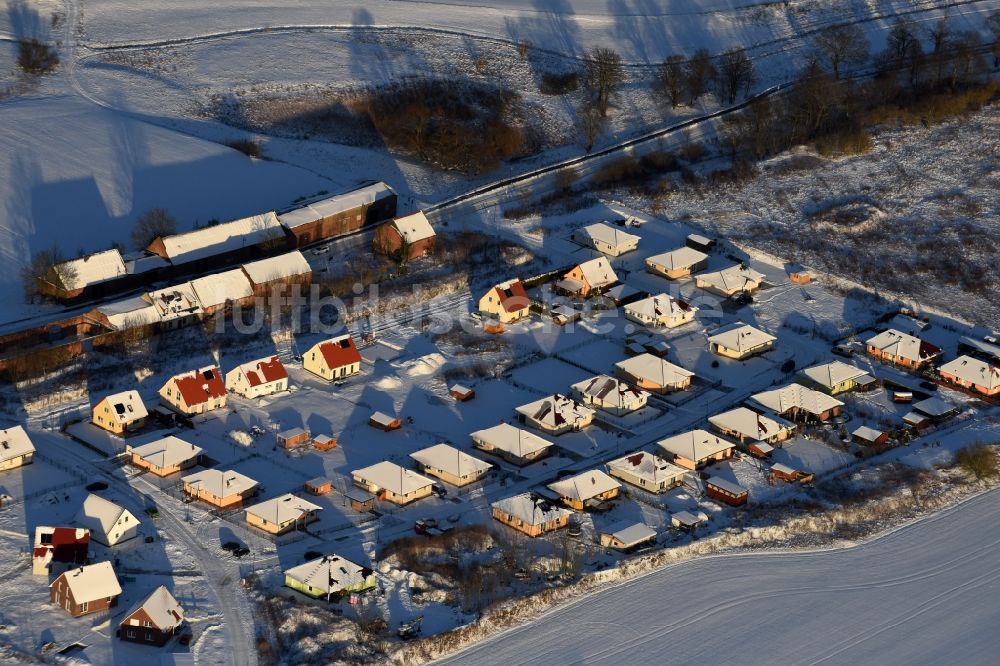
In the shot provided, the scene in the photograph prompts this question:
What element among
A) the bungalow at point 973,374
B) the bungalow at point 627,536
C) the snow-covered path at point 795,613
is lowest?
the snow-covered path at point 795,613

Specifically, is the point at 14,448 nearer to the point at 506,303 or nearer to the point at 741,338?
the point at 506,303

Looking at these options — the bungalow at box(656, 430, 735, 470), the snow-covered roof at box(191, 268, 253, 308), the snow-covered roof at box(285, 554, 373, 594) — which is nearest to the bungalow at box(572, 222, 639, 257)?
the snow-covered roof at box(191, 268, 253, 308)

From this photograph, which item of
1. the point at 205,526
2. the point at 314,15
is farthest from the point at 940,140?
the point at 205,526

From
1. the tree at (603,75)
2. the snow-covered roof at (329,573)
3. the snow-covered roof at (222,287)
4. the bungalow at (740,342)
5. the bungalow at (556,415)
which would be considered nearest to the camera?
the snow-covered roof at (329,573)

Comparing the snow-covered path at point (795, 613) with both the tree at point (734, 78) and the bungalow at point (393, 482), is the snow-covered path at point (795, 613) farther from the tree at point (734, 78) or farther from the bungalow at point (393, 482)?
the tree at point (734, 78)

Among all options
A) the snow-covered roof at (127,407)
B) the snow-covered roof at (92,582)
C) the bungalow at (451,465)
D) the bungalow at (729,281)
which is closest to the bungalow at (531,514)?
the bungalow at (451,465)

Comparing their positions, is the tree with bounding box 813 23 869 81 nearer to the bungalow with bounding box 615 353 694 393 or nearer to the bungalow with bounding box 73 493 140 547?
the bungalow with bounding box 615 353 694 393
